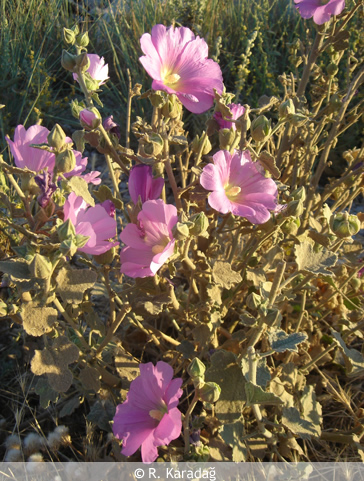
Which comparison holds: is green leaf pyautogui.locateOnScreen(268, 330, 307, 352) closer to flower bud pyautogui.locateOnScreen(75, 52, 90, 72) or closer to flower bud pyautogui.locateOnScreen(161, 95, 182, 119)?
flower bud pyautogui.locateOnScreen(161, 95, 182, 119)

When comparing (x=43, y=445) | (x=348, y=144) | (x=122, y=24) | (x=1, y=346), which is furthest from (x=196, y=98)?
(x=122, y=24)

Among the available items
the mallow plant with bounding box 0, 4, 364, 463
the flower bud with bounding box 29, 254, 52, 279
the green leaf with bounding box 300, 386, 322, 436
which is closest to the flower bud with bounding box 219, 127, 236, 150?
the mallow plant with bounding box 0, 4, 364, 463

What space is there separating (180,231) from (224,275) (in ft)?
0.98

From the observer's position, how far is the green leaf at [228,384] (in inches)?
43.7

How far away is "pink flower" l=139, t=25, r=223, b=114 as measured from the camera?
100 cm

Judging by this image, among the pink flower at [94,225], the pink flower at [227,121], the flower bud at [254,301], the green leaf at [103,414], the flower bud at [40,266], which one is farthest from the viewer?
the green leaf at [103,414]

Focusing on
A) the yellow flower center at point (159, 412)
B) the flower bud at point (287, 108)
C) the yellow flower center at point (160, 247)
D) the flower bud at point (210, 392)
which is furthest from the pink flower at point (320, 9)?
the yellow flower center at point (159, 412)

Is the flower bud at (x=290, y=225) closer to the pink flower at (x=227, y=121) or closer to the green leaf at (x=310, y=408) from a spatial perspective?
the pink flower at (x=227, y=121)

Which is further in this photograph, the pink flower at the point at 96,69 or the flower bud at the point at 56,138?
the pink flower at the point at 96,69

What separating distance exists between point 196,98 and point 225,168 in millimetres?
161

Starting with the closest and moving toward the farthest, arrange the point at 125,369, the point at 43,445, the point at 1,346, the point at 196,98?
1. the point at 196,98
2. the point at 125,369
3. the point at 43,445
4. the point at 1,346

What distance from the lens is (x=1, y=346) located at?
1.76 metres

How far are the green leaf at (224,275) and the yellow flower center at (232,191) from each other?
168 millimetres

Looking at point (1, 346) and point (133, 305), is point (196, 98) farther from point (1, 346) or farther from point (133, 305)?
point (1, 346)
